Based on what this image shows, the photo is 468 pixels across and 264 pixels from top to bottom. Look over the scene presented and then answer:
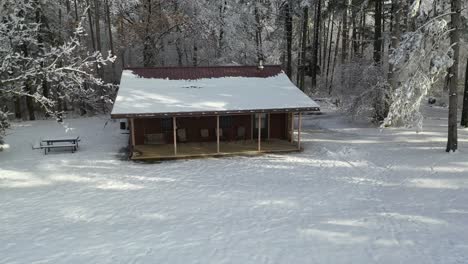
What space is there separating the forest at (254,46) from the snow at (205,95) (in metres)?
1.27

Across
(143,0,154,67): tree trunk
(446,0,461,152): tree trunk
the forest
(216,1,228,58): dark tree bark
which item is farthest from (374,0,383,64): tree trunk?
(143,0,154,67): tree trunk

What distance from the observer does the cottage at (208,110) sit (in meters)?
16.0

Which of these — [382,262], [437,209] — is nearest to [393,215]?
[437,209]

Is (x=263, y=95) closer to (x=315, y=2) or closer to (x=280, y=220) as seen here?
(x=280, y=220)

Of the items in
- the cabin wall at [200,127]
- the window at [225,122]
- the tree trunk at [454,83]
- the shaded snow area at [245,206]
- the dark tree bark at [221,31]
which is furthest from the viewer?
the dark tree bark at [221,31]

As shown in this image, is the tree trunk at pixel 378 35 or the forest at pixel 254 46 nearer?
the forest at pixel 254 46

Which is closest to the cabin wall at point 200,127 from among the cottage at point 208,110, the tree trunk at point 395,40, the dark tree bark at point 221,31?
the cottage at point 208,110

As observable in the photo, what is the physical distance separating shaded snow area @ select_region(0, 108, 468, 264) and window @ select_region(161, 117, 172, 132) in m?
2.44

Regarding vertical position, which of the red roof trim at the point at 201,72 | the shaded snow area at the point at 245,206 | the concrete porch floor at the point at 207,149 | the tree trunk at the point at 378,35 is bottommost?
the shaded snow area at the point at 245,206

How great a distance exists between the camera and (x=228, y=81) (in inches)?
757

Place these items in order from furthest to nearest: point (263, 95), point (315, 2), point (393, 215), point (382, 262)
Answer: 1. point (315, 2)
2. point (263, 95)
3. point (393, 215)
4. point (382, 262)

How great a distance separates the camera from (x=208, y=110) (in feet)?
51.8

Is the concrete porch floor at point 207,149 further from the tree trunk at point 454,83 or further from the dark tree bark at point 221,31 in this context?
the dark tree bark at point 221,31

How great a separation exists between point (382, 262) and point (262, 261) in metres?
2.22
